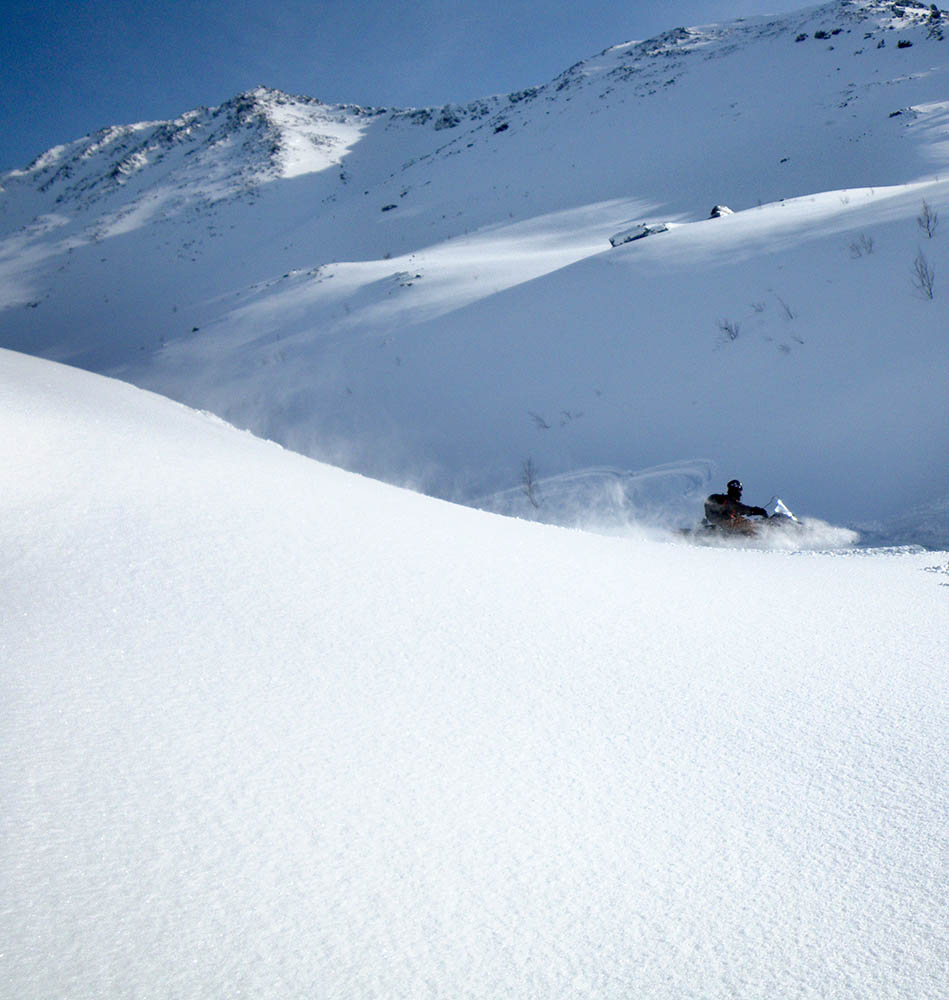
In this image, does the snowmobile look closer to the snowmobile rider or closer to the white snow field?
the snowmobile rider

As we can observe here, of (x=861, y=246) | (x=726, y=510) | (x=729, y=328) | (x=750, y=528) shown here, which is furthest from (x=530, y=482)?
(x=861, y=246)

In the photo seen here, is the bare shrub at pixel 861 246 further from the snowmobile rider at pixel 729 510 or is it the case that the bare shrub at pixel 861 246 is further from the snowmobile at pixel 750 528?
the snowmobile rider at pixel 729 510

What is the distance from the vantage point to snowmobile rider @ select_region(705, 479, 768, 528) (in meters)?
5.95

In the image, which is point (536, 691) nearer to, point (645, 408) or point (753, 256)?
point (645, 408)

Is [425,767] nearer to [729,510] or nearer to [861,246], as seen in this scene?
[729,510]

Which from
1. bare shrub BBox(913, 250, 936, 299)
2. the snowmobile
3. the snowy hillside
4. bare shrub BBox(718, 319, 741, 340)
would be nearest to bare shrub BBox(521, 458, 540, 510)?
the snowy hillside

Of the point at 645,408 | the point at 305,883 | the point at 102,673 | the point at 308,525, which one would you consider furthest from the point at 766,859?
the point at 645,408

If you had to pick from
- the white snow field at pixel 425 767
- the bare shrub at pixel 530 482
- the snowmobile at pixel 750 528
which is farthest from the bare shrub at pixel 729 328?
the white snow field at pixel 425 767

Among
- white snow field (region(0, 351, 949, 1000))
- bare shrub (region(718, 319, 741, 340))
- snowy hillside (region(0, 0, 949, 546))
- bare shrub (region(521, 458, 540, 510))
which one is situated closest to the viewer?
white snow field (region(0, 351, 949, 1000))

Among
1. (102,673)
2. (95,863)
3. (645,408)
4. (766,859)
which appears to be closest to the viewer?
(95,863)

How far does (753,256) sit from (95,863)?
39.5 feet

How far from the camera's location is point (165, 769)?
1.32m

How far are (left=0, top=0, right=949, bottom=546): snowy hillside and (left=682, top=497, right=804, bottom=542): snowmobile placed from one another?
2.59ft

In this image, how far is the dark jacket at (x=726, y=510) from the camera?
598 centimetres
